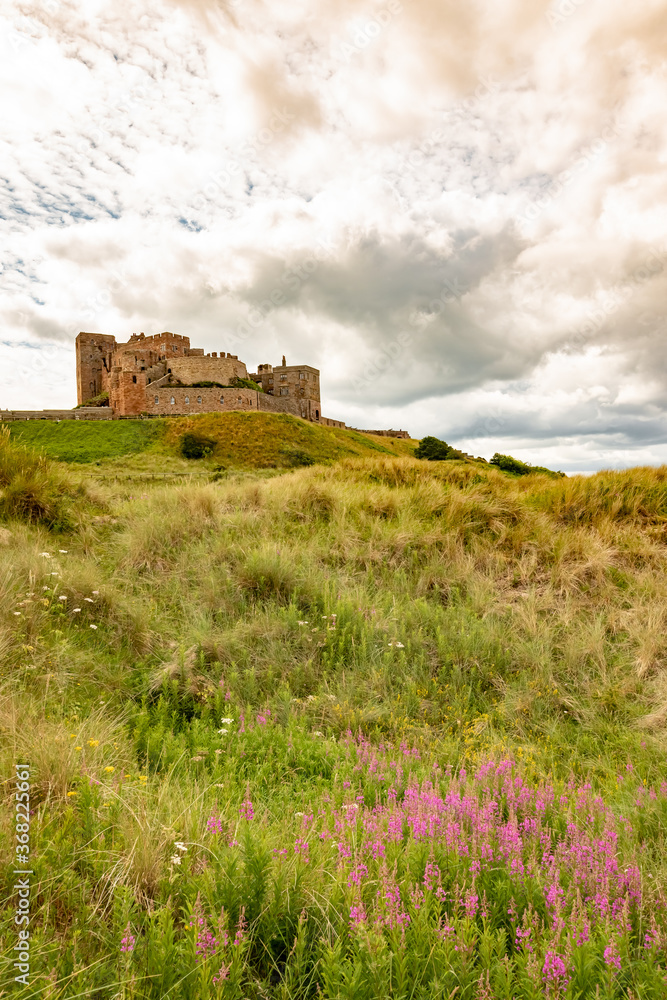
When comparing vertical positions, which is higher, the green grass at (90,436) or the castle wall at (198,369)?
the castle wall at (198,369)

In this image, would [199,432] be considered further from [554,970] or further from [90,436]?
[554,970]

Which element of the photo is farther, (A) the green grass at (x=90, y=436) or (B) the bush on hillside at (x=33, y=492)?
(A) the green grass at (x=90, y=436)

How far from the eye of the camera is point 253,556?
6.59 meters

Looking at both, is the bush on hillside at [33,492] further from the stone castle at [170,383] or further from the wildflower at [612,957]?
the stone castle at [170,383]

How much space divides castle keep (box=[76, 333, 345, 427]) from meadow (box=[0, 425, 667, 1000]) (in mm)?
58338

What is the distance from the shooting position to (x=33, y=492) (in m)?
8.25

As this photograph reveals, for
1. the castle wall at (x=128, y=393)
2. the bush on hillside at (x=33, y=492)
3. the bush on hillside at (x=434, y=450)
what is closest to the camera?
the bush on hillside at (x=33, y=492)

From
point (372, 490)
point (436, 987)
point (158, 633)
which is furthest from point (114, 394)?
point (436, 987)

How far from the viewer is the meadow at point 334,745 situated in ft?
5.91

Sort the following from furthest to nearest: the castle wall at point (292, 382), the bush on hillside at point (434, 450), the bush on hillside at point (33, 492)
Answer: the castle wall at point (292, 382), the bush on hillside at point (434, 450), the bush on hillside at point (33, 492)

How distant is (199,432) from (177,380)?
20.4 metres

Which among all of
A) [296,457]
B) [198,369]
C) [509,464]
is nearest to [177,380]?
[198,369]

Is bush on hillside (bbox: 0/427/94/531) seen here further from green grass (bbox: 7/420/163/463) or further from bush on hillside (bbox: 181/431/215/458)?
bush on hillside (bbox: 181/431/215/458)

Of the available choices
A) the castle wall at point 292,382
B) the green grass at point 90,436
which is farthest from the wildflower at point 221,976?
the castle wall at point 292,382
